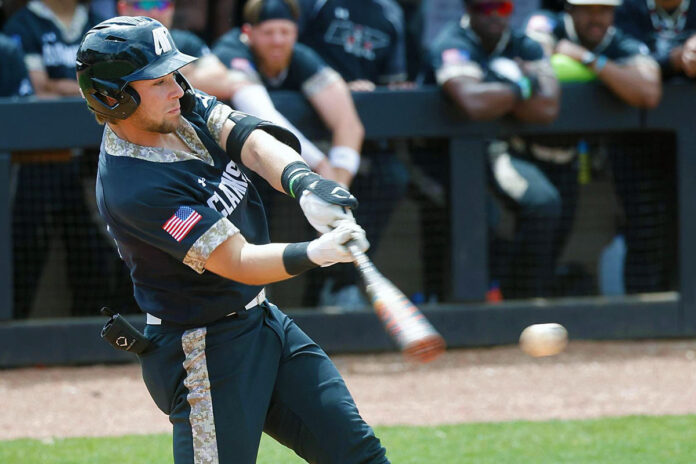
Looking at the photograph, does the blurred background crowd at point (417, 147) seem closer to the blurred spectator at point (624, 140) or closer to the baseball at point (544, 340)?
the blurred spectator at point (624, 140)

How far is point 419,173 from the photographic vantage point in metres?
6.23

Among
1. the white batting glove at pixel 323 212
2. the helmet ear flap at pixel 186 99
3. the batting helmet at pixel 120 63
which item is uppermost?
the batting helmet at pixel 120 63

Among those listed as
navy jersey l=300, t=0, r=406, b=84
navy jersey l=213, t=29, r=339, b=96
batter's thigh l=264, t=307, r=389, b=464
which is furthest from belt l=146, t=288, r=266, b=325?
navy jersey l=300, t=0, r=406, b=84

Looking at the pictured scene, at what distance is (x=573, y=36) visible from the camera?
642 centimetres

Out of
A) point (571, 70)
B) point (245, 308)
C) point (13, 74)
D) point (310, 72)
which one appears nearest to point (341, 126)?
point (310, 72)

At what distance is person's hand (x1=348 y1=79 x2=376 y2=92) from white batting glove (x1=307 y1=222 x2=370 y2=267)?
3503 millimetres

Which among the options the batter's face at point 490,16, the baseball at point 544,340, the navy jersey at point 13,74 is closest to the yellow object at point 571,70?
the batter's face at point 490,16

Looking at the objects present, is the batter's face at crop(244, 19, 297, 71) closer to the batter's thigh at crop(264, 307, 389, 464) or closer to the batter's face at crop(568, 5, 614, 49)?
the batter's face at crop(568, 5, 614, 49)

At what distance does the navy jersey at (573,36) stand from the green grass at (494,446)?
2.39 metres

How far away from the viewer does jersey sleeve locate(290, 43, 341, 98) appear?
5.80 metres

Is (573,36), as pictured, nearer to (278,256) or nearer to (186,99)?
(186,99)

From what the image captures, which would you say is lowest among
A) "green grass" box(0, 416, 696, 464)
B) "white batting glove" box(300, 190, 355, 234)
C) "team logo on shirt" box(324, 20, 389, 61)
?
"green grass" box(0, 416, 696, 464)

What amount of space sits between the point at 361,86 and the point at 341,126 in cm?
41

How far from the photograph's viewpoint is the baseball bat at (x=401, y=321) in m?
2.34
